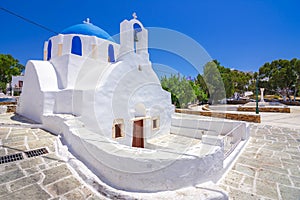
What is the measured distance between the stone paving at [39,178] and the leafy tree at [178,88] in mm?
20958

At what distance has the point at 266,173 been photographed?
4340 millimetres

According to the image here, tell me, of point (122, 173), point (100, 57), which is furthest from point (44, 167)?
point (100, 57)

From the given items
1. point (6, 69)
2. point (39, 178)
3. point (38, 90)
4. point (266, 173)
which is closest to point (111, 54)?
point (38, 90)

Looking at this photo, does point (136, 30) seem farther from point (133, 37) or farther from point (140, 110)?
point (140, 110)

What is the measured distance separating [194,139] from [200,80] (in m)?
25.0

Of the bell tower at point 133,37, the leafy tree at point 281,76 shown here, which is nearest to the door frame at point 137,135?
the bell tower at point 133,37

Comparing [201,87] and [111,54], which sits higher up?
[111,54]

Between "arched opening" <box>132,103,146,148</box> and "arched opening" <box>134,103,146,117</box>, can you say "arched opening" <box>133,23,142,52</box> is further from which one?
"arched opening" <box>132,103,146,148</box>

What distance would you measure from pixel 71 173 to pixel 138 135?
228 inches

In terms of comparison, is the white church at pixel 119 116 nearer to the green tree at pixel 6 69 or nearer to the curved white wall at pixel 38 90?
the curved white wall at pixel 38 90

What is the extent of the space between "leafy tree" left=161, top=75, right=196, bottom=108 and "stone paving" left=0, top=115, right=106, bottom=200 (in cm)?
2096

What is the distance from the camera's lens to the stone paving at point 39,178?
8.93ft

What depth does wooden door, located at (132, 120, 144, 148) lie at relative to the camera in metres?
8.88

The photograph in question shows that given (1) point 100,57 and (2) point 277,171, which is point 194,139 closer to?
(2) point 277,171
